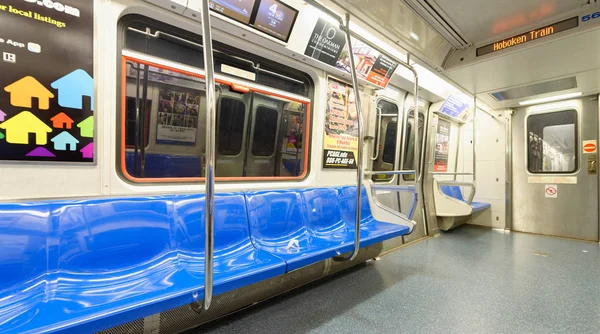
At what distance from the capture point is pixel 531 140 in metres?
4.83

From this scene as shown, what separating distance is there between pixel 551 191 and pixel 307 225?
15.9 feet

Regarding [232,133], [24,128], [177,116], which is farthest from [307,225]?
[24,128]

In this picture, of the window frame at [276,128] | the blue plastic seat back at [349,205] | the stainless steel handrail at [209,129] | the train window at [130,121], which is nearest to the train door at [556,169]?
the blue plastic seat back at [349,205]

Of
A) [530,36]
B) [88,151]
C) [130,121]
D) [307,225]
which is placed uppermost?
[530,36]

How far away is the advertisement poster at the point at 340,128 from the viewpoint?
2799 mm

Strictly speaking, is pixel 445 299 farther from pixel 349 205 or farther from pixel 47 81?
pixel 47 81

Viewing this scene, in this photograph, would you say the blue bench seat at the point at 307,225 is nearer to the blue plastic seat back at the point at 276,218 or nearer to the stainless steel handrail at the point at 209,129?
the blue plastic seat back at the point at 276,218

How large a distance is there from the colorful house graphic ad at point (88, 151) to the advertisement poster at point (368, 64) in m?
2.10

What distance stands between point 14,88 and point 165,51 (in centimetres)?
91

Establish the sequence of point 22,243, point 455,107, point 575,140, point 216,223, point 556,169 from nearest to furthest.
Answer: point 22,243, point 216,223, point 575,140, point 556,169, point 455,107

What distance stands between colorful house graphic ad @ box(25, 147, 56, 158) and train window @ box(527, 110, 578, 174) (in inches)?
254

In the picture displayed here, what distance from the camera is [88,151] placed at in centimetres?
149

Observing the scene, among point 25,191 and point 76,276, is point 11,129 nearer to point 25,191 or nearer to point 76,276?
point 25,191

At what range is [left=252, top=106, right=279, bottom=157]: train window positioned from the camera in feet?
9.28
